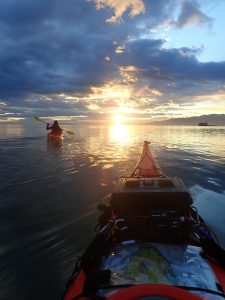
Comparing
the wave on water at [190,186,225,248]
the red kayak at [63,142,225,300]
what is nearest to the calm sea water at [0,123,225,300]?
the wave on water at [190,186,225,248]

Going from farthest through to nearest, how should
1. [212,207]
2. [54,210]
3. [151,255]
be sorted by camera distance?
[212,207]
[54,210]
[151,255]

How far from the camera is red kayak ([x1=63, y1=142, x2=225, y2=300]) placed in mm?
3580

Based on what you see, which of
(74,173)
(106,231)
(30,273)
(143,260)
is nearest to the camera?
(143,260)

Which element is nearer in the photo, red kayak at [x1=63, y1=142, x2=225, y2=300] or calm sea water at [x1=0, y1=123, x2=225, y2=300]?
red kayak at [x1=63, y1=142, x2=225, y2=300]

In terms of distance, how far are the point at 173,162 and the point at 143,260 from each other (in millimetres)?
17376

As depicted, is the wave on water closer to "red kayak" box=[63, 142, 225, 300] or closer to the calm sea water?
the calm sea water

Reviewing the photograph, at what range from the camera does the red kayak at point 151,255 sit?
11.7 ft

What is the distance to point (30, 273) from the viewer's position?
6.14 metres

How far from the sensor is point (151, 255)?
4535mm

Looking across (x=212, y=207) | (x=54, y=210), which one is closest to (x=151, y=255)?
(x=54, y=210)

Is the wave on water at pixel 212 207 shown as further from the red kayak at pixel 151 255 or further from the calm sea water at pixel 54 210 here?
the red kayak at pixel 151 255

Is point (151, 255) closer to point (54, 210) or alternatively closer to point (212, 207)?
point (54, 210)

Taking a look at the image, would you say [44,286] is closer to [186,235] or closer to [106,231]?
[106,231]

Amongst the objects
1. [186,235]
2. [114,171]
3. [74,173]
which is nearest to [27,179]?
[74,173]
